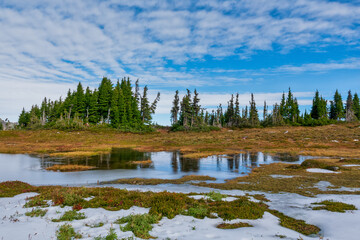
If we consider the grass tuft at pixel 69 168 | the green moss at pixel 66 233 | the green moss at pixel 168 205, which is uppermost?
the green moss at pixel 168 205

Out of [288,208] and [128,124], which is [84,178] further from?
[128,124]

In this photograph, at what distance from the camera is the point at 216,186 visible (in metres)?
16.0

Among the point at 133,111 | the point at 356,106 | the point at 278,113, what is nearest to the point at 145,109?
the point at 133,111

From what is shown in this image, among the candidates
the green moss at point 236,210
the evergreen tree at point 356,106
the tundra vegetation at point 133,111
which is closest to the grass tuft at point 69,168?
the green moss at point 236,210

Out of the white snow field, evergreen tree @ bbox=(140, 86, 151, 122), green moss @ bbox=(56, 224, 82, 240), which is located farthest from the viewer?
evergreen tree @ bbox=(140, 86, 151, 122)

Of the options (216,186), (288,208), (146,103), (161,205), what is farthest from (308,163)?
(146,103)

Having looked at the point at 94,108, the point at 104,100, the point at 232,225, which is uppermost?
the point at 104,100

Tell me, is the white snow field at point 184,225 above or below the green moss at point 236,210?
below

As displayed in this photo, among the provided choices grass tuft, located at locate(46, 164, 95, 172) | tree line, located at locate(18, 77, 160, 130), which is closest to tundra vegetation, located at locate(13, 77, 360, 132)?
tree line, located at locate(18, 77, 160, 130)

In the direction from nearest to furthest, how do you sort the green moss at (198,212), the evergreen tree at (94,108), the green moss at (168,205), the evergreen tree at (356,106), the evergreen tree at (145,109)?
1. the green moss at (198,212)
2. the green moss at (168,205)
3. the evergreen tree at (94,108)
4. the evergreen tree at (145,109)
5. the evergreen tree at (356,106)

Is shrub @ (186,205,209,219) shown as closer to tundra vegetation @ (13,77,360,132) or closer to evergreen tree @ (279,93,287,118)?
tundra vegetation @ (13,77,360,132)

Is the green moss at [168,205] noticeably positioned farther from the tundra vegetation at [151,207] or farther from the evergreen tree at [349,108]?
the evergreen tree at [349,108]

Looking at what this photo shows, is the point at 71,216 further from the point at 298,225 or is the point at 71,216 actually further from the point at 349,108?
the point at 349,108

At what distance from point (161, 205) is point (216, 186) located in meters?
6.94
